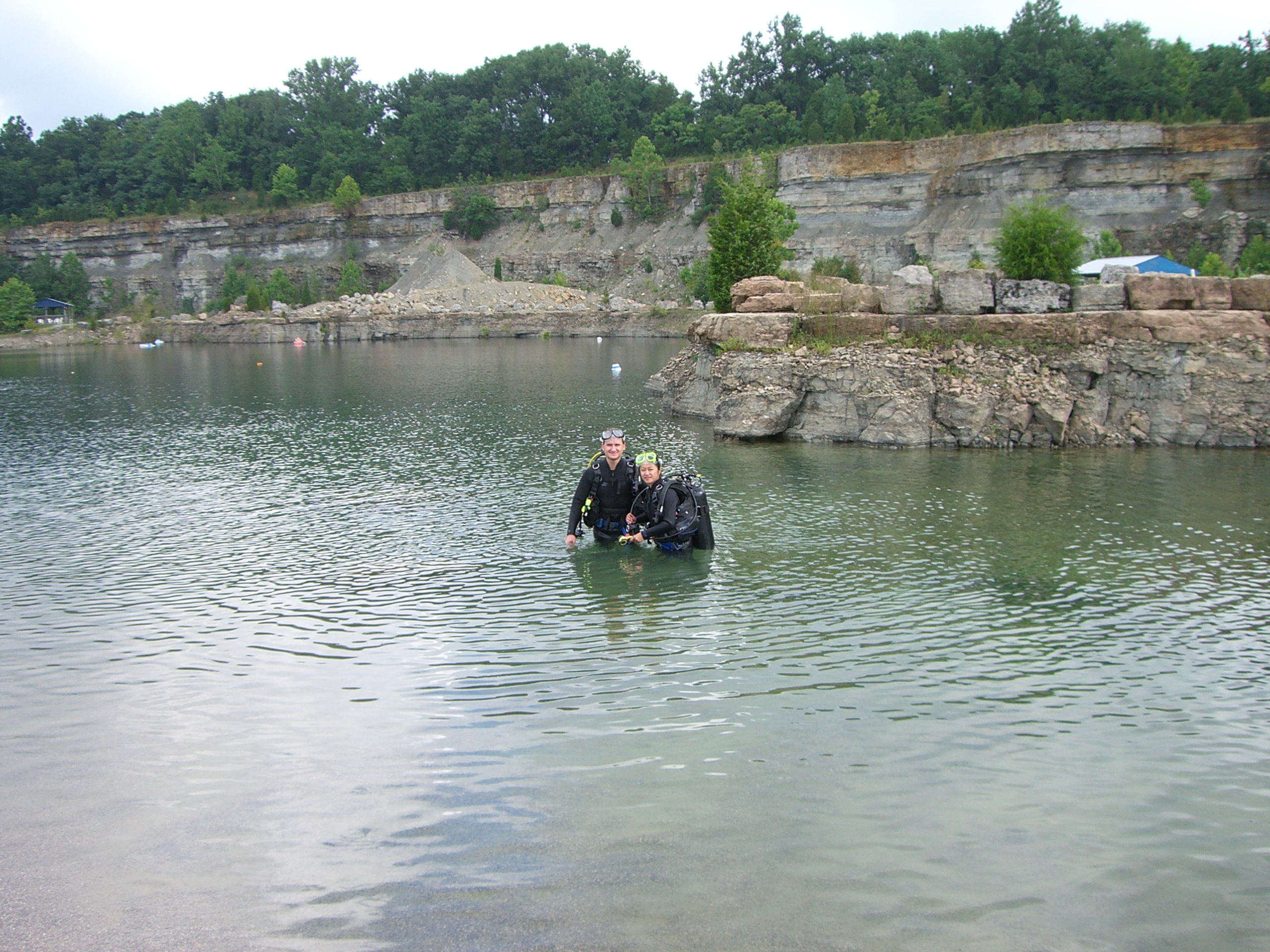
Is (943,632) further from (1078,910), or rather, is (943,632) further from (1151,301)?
(1151,301)

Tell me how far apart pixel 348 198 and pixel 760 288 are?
9314 centimetres

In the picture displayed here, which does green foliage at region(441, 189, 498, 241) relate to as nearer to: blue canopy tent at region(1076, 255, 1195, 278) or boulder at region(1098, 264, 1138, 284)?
blue canopy tent at region(1076, 255, 1195, 278)

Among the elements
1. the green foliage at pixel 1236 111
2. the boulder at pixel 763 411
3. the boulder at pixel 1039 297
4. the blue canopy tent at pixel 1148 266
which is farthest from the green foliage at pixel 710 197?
the boulder at pixel 763 411

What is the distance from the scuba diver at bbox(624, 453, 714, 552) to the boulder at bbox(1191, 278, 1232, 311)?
14608mm

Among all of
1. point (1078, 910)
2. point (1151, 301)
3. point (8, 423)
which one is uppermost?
point (1151, 301)

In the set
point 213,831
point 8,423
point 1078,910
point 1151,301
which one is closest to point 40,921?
point 213,831

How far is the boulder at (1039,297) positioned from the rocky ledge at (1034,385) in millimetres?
520

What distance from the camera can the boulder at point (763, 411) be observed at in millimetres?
21953

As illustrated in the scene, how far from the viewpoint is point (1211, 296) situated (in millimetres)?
20766

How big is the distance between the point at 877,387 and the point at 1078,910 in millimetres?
16897

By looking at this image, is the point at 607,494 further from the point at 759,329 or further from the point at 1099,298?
the point at 1099,298

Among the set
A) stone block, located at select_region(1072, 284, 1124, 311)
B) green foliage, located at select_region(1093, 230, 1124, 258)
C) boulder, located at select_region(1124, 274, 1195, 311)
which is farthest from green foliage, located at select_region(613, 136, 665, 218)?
boulder, located at select_region(1124, 274, 1195, 311)

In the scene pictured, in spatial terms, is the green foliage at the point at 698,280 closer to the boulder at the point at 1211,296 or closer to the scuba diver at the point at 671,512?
the boulder at the point at 1211,296

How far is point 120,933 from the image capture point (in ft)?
17.2
